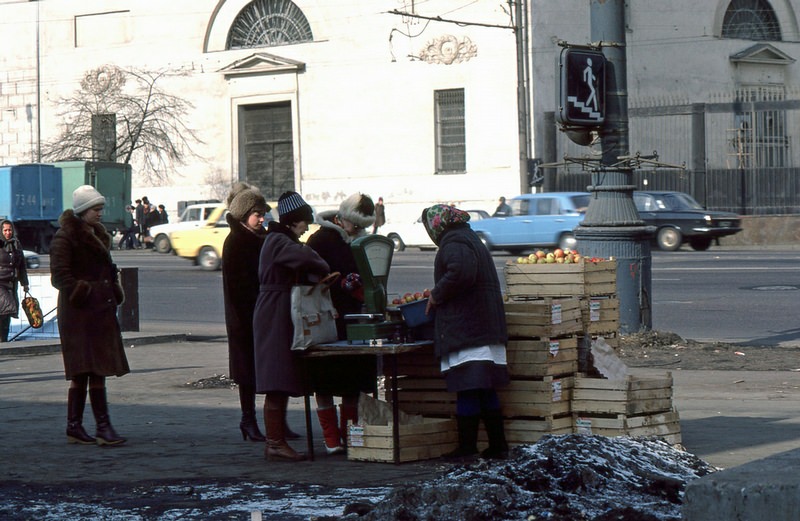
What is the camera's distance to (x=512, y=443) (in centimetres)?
900

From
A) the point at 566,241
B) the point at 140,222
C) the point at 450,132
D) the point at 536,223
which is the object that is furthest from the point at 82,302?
the point at 140,222

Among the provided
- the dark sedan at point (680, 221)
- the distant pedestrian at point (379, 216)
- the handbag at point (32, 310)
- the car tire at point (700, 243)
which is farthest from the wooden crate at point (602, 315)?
the distant pedestrian at point (379, 216)

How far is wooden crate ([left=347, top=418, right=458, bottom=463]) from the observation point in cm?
877

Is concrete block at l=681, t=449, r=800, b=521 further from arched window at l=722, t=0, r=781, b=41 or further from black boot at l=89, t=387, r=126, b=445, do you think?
arched window at l=722, t=0, r=781, b=41

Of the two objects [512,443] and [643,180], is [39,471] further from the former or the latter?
[643,180]

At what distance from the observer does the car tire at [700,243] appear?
1427 inches

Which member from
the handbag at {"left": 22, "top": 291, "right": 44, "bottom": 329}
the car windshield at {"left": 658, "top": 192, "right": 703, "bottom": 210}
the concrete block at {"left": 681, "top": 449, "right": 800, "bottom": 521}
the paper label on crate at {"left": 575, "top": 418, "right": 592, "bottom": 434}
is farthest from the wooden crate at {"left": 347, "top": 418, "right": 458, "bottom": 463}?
the car windshield at {"left": 658, "top": 192, "right": 703, "bottom": 210}

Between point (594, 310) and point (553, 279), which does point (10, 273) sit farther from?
point (594, 310)

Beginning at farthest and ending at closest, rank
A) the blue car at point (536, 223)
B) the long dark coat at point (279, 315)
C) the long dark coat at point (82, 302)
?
the blue car at point (536, 223) < the long dark coat at point (82, 302) < the long dark coat at point (279, 315)

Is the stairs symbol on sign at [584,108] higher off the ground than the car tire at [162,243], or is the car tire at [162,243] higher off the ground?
the stairs symbol on sign at [584,108]

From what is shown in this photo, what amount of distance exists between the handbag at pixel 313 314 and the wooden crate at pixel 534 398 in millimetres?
1199

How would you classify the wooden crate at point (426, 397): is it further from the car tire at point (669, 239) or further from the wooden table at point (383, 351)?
the car tire at point (669, 239)

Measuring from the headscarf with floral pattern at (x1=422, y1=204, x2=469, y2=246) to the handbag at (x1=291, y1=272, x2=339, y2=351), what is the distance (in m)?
0.69

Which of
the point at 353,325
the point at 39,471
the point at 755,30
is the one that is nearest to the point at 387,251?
the point at 353,325
